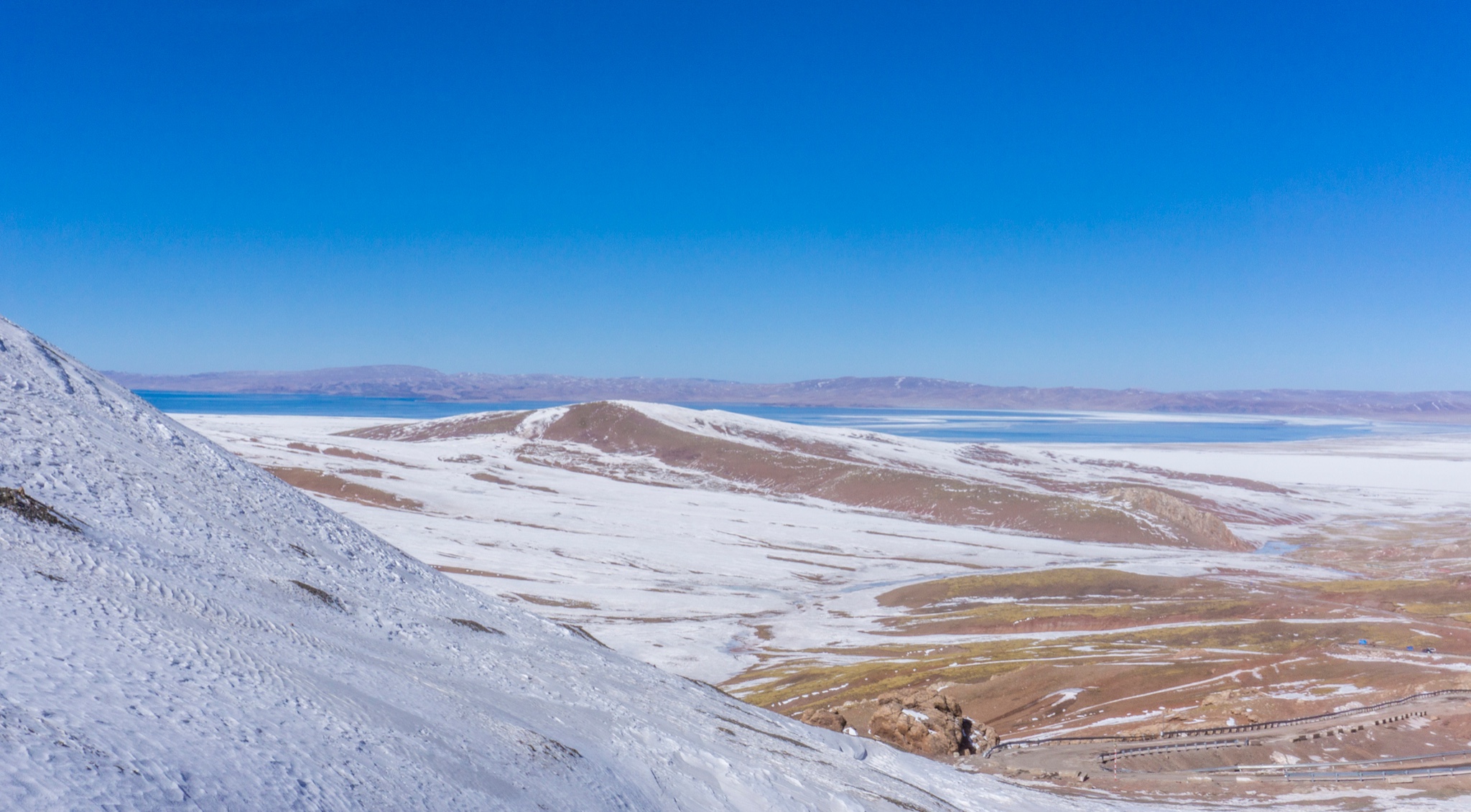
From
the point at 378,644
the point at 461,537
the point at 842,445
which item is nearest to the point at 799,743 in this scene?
the point at 378,644

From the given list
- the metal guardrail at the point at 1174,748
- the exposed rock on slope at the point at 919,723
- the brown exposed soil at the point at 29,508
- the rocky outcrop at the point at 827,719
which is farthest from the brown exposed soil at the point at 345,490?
the brown exposed soil at the point at 29,508

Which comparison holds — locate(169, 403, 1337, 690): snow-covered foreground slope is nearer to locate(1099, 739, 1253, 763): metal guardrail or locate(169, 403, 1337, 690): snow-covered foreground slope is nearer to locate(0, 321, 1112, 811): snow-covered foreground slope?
locate(1099, 739, 1253, 763): metal guardrail

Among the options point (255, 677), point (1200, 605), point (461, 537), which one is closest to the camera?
point (255, 677)

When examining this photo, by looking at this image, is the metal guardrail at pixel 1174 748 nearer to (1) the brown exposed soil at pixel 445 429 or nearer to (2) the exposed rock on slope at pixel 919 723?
(2) the exposed rock on slope at pixel 919 723

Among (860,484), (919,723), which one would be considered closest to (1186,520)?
(860,484)

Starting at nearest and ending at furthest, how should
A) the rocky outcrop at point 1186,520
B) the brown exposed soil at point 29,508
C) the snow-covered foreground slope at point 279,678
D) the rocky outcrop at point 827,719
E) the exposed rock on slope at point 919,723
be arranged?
the snow-covered foreground slope at point 279,678
the brown exposed soil at point 29,508
the exposed rock on slope at point 919,723
the rocky outcrop at point 827,719
the rocky outcrop at point 1186,520

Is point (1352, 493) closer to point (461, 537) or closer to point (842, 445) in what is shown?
point (842, 445)
